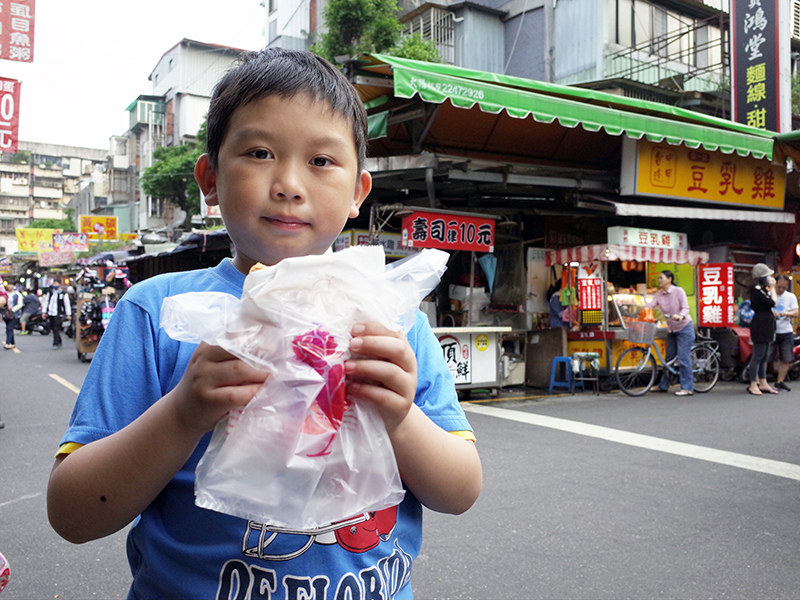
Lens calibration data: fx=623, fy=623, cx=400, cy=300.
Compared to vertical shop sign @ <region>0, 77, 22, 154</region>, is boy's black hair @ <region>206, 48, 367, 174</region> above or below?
below

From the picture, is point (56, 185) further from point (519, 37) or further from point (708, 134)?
point (708, 134)

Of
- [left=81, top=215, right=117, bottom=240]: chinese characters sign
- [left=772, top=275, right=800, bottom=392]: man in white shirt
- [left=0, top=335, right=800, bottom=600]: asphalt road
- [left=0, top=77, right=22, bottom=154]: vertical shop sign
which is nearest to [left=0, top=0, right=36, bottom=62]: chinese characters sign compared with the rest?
[left=0, top=77, right=22, bottom=154]: vertical shop sign

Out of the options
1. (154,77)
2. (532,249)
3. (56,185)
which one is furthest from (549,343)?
(56,185)

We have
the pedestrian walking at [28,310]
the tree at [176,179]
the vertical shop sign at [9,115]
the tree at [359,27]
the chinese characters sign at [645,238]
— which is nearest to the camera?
the vertical shop sign at [9,115]

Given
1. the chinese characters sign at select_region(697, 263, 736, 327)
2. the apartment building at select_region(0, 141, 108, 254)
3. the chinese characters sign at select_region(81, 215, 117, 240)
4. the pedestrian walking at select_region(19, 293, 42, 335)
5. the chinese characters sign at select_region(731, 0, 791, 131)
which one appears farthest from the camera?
the apartment building at select_region(0, 141, 108, 254)

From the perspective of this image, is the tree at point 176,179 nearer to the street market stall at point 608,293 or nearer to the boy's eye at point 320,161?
the street market stall at point 608,293

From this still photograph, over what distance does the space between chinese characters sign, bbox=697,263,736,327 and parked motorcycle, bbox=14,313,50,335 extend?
21.7m

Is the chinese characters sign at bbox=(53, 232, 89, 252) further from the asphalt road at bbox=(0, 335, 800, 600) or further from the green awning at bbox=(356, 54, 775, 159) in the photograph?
the green awning at bbox=(356, 54, 775, 159)

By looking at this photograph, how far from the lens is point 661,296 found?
370 inches

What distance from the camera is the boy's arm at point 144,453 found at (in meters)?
0.74

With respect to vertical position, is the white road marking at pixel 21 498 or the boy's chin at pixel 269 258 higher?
the boy's chin at pixel 269 258

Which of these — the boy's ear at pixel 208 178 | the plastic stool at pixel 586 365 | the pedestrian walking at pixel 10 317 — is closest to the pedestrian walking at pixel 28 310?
the pedestrian walking at pixel 10 317

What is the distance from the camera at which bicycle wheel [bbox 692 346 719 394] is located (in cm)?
934

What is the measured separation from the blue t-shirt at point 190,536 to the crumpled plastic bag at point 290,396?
171mm
